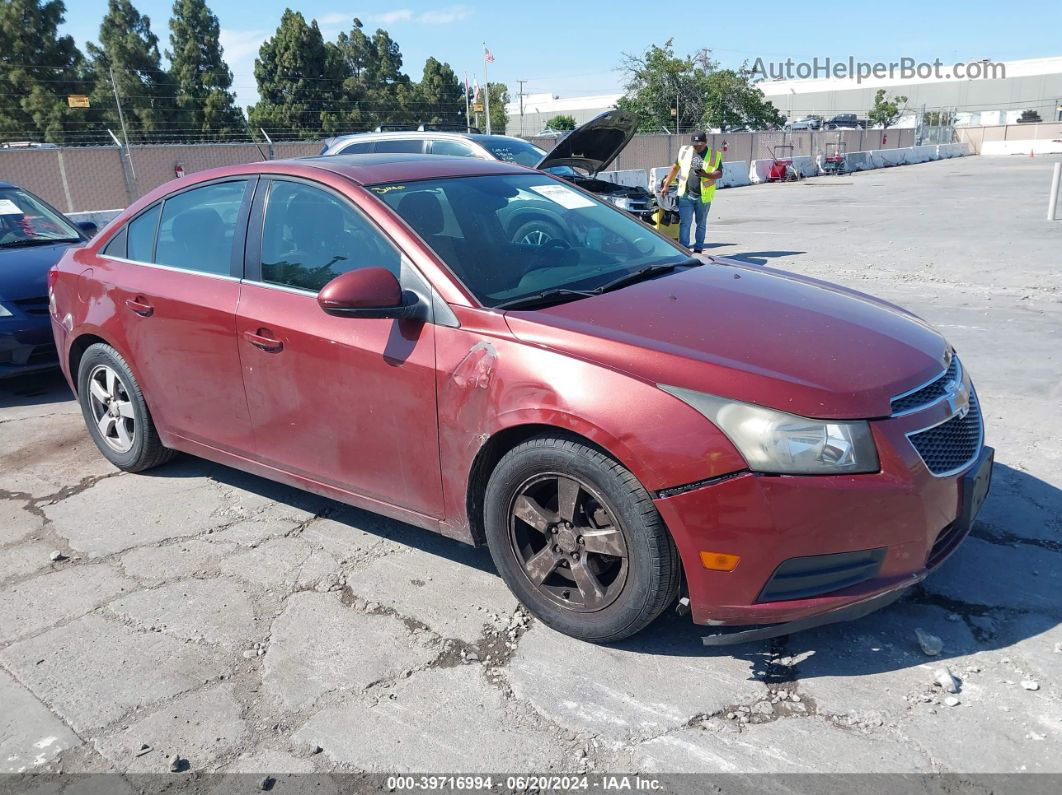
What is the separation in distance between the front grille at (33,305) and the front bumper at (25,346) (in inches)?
2.6

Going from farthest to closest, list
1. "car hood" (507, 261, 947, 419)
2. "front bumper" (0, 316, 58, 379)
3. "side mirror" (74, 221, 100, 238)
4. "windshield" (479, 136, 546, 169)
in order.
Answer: "windshield" (479, 136, 546, 169) < "side mirror" (74, 221, 100, 238) < "front bumper" (0, 316, 58, 379) < "car hood" (507, 261, 947, 419)

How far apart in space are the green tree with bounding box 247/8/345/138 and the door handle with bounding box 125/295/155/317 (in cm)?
4016

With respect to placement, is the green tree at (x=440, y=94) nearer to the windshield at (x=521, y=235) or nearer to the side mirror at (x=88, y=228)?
the side mirror at (x=88, y=228)

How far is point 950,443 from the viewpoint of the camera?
116 inches

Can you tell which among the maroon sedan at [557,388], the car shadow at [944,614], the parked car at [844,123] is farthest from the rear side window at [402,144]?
the parked car at [844,123]

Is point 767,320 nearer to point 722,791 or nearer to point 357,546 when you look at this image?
point 722,791

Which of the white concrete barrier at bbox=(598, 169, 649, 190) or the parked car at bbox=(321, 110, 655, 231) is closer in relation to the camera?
the parked car at bbox=(321, 110, 655, 231)

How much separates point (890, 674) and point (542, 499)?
1320mm

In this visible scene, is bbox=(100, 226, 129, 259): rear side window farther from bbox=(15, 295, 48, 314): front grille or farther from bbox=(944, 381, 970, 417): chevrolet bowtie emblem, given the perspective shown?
bbox=(944, 381, 970, 417): chevrolet bowtie emblem

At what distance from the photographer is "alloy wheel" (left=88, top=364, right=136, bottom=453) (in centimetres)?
481

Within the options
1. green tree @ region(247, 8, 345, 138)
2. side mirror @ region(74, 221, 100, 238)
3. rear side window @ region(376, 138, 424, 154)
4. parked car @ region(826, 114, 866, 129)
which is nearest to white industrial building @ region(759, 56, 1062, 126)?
parked car @ region(826, 114, 866, 129)

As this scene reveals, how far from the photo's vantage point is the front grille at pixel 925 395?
2.81 metres

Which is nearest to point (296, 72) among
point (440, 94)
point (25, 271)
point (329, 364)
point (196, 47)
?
point (196, 47)

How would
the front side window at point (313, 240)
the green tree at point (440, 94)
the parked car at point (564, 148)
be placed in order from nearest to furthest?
the front side window at point (313, 240) < the parked car at point (564, 148) < the green tree at point (440, 94)
